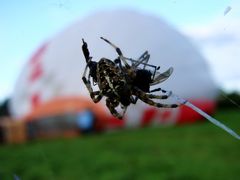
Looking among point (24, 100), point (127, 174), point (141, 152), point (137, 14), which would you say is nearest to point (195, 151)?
point (141, 152)

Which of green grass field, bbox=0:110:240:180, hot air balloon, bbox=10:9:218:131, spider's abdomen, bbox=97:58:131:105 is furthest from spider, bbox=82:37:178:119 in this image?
hot air balloon, bbox=10:9:218:131

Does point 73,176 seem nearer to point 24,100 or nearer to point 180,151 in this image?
point 180,151

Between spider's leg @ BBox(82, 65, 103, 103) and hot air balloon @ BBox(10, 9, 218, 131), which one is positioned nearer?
spider's leg @ BBox(82, 65, 103, 103)

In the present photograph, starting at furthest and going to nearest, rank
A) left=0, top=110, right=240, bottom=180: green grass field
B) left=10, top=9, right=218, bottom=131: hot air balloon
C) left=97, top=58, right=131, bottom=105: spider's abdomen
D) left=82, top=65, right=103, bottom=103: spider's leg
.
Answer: left=10, top=9, right=218, bottom=131: hot air balloon → left=0, top=110, right=240, bottom=180: green grass field → left=82, top=65, right=103, bottom=103: spider's leg → left=97, top=58, right=131, bottom=105: spider's abdomen

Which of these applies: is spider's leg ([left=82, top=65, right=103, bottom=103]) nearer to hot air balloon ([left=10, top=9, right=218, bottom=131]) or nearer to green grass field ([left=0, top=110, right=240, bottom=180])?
green grass field ([left=0, top=110, right=240, bottom=180])

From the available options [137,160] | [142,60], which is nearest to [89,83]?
[142,60]

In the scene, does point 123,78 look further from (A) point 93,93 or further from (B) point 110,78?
(A) point 93,93
